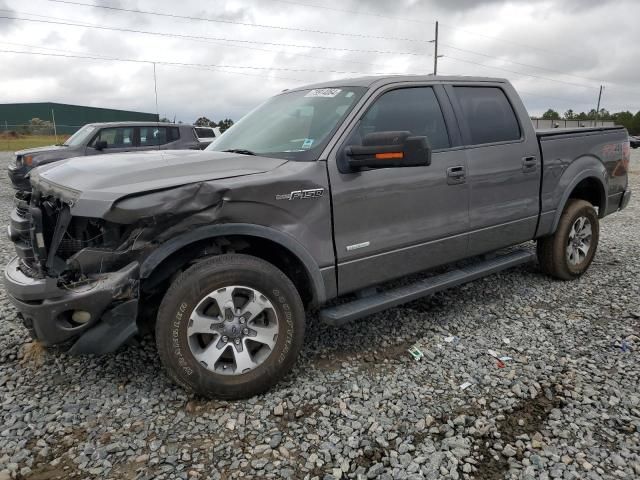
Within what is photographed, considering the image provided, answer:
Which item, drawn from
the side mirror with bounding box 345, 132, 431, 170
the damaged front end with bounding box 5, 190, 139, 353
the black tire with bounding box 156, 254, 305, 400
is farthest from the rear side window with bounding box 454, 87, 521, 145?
the damaged front end with bounding box 5, 190, 139, 353

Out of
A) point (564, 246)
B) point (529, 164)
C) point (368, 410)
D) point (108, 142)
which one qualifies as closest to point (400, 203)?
point (368, 410)

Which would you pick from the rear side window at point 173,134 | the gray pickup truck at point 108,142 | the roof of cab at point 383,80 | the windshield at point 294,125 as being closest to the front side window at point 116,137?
the gray pickup truck at point 108,142

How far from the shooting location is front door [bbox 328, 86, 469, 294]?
10.6ft

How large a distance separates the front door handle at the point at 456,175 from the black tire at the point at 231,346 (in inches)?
62.0

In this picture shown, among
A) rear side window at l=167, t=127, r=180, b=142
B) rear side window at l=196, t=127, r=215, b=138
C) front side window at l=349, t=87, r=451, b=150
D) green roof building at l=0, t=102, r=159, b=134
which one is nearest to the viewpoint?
front side window at l=349, t=87, r=451, b=150

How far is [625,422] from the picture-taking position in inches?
106

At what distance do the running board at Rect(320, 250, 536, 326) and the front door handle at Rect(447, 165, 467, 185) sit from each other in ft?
2.47

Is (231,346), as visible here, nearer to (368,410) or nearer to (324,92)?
(368,410)

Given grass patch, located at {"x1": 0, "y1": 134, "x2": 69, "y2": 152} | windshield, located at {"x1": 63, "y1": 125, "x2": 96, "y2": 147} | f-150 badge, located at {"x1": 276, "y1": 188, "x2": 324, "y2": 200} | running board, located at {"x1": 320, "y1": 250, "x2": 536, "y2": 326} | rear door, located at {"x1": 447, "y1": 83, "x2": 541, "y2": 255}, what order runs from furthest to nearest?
1. grass patch, located at {"x1": 0, "y1": 134, "x2": 69, "y2": 152}
2. windshield, located at {"x1": 63, "y1": 125, "x2": 96, "y2": 147}
3. rear door, located at {"x1": 447, "y1": 83, "x2": 541, "y2": 255}
4. running board, located at {"x1": 320, "y1": 250, "x2": 536, "y2": 326}
5. f-150 badge, located at {"x1": 276, "y1": 188, "x2": 324, "y2": 200}

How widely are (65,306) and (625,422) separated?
3.09 meters

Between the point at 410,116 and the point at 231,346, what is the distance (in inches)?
84.5

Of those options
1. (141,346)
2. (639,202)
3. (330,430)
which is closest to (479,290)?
(330,430)

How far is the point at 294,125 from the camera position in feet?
11.8

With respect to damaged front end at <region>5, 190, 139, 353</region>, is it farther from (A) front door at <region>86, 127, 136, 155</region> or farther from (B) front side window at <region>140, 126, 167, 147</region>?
(B) front side window at <region>140, 126, 167, 147</region>
